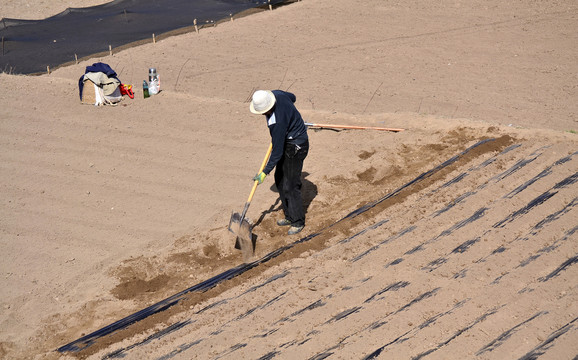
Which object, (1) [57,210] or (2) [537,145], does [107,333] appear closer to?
(1) [57,210]

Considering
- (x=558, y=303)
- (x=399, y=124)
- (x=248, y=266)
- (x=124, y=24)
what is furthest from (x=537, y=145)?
A: (x=124, y=24)

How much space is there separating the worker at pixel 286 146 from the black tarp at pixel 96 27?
22.5ft

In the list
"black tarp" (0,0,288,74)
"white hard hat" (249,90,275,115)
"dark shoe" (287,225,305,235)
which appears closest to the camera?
"white hard hat" (249,90,275,115)

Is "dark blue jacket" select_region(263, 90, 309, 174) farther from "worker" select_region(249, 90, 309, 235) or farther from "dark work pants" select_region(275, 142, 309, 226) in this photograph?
"dark work pants" select_region(275, 142, 309, 226)

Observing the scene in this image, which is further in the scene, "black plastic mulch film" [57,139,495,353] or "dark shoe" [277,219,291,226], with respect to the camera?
"dark shoe" [277,219,291,226]

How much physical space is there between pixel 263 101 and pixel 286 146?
530 mm

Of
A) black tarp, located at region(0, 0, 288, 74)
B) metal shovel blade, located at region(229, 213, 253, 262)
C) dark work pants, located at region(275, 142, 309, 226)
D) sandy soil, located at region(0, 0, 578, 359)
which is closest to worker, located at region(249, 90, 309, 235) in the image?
dark work pants, located at region(275, 142, 309, 226)

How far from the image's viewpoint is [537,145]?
700 cm

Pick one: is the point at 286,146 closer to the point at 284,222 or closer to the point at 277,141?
the point at 277,141

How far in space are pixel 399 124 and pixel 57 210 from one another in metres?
4.28

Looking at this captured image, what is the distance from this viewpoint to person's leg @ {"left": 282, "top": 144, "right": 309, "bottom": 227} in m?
5.83

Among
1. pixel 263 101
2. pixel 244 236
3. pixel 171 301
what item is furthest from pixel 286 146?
pixel 171 301

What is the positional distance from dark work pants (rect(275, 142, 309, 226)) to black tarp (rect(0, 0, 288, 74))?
22.5 ft

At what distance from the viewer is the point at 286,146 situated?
5816 millimetres
